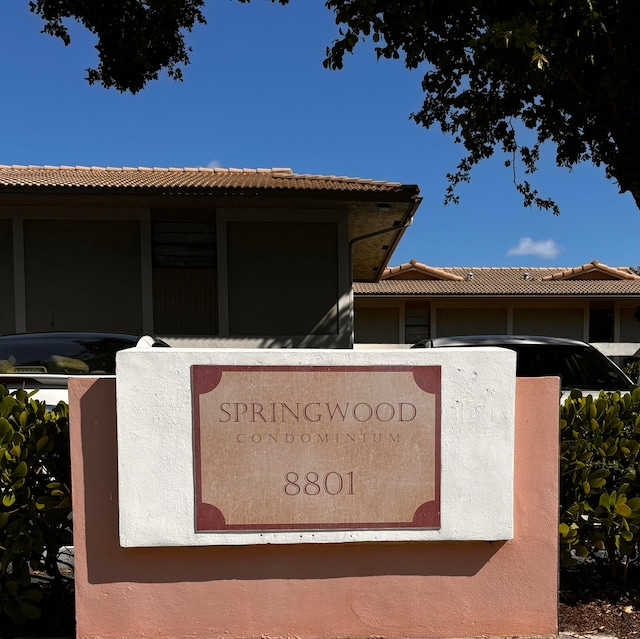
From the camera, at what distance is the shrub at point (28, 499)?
278cm

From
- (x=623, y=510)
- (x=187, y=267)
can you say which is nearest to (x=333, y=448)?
(x=623, y=510)

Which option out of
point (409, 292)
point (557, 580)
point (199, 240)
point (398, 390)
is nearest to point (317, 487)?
point (398, 390)

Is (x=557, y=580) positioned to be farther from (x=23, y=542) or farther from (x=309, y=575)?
(x=23, y=542)

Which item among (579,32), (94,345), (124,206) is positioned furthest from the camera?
(124,206)

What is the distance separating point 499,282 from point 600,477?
2483 centimetres

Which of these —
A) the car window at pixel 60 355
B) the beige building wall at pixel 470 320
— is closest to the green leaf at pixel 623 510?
the car window at pixel 60 355

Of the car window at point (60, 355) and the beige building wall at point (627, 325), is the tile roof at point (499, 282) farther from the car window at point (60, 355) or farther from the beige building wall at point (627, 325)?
the car window at point (60, 355)

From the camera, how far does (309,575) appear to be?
281 cm

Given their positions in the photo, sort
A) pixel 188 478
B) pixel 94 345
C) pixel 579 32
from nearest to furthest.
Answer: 1. pixel 188 478
2. pixel 94 345
3. pixel 579 32

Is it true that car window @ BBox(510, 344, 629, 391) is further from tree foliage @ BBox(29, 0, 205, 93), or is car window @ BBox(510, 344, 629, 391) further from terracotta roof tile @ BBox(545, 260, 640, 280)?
terracotta roof tile @ BBox(545, 260, 640, 280)

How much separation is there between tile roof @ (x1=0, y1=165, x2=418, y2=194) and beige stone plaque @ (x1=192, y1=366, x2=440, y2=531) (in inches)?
267

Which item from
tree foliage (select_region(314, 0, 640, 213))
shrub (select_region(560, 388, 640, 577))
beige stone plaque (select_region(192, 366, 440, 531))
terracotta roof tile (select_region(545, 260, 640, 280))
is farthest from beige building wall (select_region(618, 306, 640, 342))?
beige stone plaque (select_region(192, 366, 440, 531))

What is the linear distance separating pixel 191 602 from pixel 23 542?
974 mm

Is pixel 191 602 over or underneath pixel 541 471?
underneath
